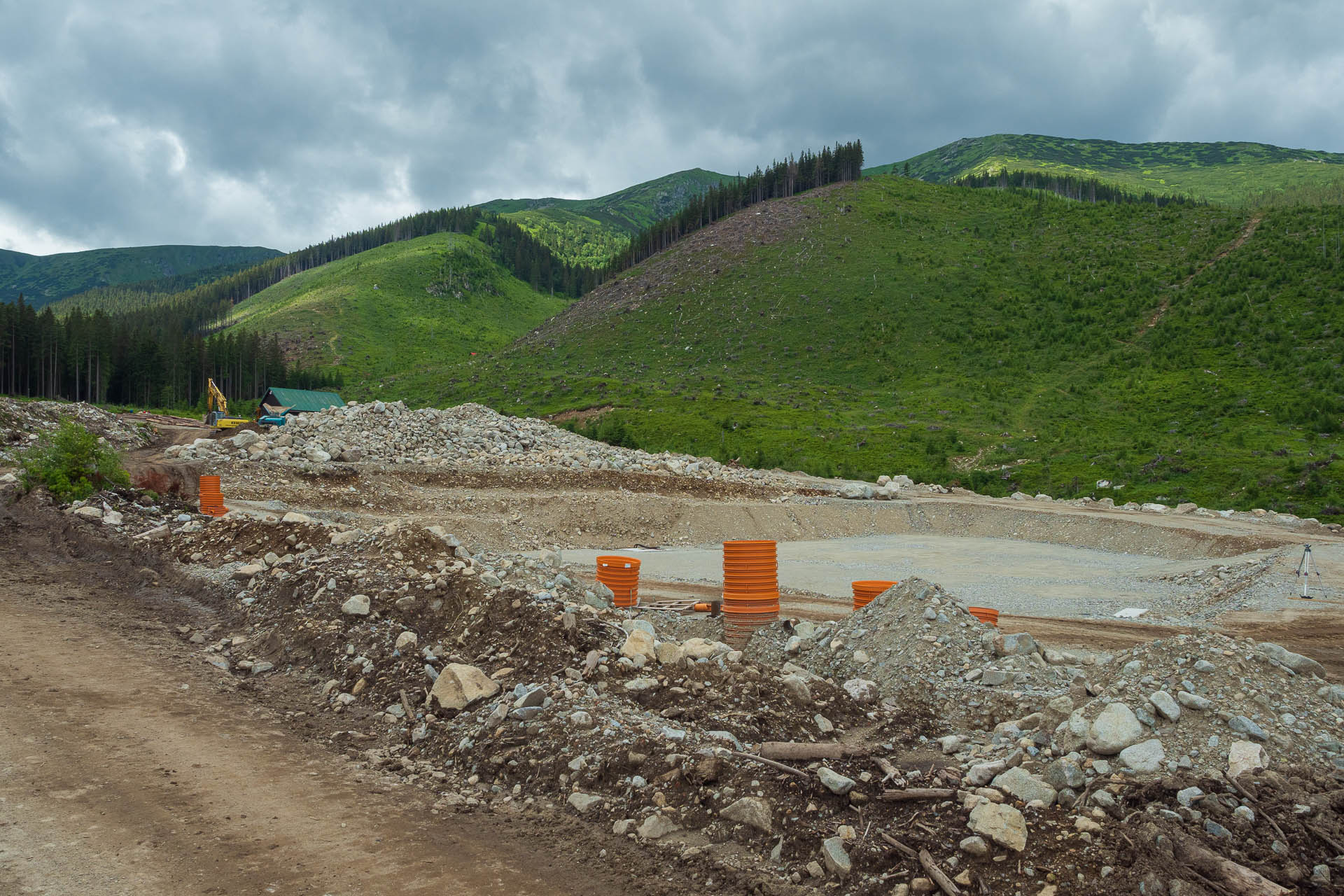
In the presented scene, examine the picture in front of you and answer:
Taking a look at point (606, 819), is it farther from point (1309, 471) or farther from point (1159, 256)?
point (1159, 256)

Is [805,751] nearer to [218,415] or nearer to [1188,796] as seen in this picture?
[1188,796]

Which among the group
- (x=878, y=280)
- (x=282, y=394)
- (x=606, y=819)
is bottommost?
(x=606, y=819)

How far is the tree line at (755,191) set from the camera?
11569 centimetres

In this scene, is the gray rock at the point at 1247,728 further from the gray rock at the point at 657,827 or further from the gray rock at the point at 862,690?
the gray rock at the point at 657,827

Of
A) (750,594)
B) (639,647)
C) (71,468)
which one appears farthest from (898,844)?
(71,468)

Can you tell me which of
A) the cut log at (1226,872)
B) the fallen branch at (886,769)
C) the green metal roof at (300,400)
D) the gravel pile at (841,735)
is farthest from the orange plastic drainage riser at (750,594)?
the green metal roof at (300,400)

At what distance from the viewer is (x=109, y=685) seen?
880 cm

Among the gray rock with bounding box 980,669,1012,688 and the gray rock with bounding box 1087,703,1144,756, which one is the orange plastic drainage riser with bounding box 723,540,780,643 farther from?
the gray rock with bounding box 1087,703,1144,756

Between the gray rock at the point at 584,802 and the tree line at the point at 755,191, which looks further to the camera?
the tree line at the point at 755,191

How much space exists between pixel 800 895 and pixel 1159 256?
299 feet

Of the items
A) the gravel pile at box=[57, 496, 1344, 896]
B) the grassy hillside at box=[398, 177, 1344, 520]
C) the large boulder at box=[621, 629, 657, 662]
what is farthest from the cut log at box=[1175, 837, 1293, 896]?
the grassy hillside at box=[398, 177, 1344, 520]

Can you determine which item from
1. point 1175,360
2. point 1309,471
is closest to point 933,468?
point 1309,471

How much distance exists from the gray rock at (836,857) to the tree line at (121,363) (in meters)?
92.1

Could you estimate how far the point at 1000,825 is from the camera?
17.3 ft
